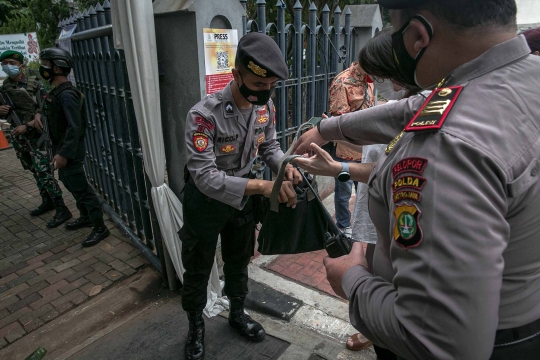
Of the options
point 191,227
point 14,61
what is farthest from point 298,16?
point 14,61

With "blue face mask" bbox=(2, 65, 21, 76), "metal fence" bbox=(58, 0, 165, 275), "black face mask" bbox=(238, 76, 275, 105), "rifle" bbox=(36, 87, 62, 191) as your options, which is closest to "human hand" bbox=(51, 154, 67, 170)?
"rifle" bbox=(36, 87, 62, 191)

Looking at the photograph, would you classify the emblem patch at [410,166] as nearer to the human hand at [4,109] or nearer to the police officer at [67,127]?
the police officer at [67,127]

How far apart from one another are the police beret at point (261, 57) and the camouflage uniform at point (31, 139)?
3602 mm

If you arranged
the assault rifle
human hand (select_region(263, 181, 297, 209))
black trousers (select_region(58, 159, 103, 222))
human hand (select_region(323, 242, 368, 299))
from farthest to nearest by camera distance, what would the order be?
the assault rifle, black trousers (select_region(58, 159, 103, 222)), human hand (select_region(263, 181, 297, 209)), human hand (select_region(323, 242, 368, 299))

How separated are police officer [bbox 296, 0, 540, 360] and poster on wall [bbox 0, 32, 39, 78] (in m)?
12.8

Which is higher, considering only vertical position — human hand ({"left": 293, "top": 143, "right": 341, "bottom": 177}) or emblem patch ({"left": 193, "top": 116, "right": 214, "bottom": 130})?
emblem patch ({"left": 193, "top": 116, "right": 214, "bottom": 130})

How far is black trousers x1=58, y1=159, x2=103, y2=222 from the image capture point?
394 centimetres

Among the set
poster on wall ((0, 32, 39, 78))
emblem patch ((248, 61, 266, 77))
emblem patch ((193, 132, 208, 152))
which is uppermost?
poster on wall ((0, 32, 39, 78))

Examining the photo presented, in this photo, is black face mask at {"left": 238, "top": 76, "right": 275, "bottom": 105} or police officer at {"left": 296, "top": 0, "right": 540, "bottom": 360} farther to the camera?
black face mask at {"left": 238, "top": 76, "right": 275, "bottom": 105}

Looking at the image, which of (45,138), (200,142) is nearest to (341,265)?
(200,142)

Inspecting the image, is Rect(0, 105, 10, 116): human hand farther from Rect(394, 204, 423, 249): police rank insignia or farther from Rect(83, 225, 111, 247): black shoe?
Rect(394, 204, 423, 249): police rank insignia

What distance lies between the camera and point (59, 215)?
15.0 feet

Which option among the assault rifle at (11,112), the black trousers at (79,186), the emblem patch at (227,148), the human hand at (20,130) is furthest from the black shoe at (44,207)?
the emblem patch at (227,148)

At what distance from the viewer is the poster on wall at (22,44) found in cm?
1094
